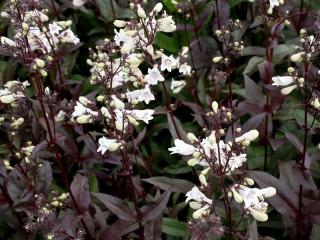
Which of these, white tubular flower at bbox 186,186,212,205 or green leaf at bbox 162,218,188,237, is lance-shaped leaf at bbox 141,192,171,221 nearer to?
green leaf at bbox 162,218,188,237

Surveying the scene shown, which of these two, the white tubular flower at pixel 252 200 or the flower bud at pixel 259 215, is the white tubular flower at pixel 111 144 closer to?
the white tubular flower at pixel 252 200

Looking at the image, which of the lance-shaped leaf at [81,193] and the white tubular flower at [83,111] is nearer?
the white tubular flower at [83,111]

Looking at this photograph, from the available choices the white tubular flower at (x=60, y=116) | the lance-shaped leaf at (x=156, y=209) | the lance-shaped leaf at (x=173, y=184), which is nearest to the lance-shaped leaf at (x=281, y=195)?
the lance-shaped leaf at (x=173, y=184)

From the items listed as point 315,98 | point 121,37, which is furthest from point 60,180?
point 315,98

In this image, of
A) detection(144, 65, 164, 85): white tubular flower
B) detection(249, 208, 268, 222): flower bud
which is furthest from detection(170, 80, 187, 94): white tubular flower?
detection(249, 208, 268, 222): flower bud

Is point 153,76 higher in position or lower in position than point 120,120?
higher

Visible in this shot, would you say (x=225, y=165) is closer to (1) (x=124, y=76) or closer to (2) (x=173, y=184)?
(2) (x=173, y=184)

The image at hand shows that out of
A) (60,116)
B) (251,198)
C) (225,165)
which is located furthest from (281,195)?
(60,116)

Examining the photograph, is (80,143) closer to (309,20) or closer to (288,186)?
(288,186)
